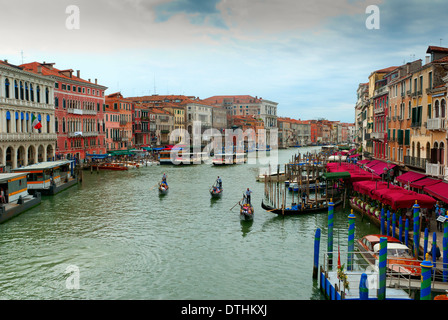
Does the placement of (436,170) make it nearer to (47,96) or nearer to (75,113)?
(47,96)

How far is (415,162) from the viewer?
20422 mm

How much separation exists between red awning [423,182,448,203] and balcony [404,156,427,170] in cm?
265

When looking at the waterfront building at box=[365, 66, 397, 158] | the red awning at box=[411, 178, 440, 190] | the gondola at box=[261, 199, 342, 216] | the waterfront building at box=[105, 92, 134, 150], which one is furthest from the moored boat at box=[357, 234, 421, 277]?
the waterfront building at box=[105, 92, 134, 150]

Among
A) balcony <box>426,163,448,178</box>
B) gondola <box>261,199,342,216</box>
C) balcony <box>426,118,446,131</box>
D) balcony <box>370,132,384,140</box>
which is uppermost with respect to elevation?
Answer: balcony <box>426,118,446,131</box>

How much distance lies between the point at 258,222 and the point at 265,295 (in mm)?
8170

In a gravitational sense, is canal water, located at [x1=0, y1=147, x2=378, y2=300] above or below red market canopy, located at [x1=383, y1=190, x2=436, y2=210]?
below

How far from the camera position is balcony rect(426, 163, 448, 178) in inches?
676

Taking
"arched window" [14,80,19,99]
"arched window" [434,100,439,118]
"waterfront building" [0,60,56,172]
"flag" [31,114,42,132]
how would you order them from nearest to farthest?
"arched window" [434,100,439,118] < "waterfront building" [0,60,56,172] < "arched window" [14,80,19,99] < "flag" [31,114,42,132]

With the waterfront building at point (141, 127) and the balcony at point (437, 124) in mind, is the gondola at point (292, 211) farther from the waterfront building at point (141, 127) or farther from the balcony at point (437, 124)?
the waterfront building at point (141, 127)

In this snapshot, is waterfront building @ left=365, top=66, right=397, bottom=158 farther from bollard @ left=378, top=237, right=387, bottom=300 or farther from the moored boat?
bollard @ left=378, top=237, right=387, bottom=300

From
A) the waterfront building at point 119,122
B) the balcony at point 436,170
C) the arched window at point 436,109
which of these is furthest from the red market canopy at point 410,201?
the waterfront building at point 119,122

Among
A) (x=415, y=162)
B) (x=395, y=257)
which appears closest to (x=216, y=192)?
(x=415, y=162)

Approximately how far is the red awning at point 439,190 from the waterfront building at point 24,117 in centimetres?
2577

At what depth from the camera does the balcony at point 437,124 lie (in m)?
17.4
